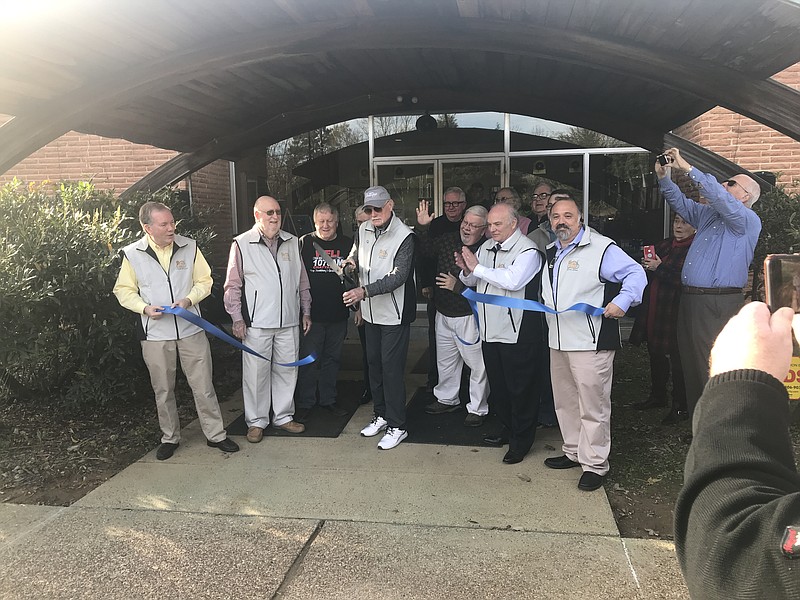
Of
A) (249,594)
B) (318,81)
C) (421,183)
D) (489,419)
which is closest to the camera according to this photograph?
(249,594)

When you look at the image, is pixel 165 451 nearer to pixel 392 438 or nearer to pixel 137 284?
pixel 137 284

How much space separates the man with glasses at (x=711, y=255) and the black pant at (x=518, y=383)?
48.6 inches

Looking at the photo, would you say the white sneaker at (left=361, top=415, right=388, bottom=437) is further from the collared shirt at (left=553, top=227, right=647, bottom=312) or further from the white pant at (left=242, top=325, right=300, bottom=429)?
the collared shirt at (left=553, top=227, right=647, bottom=312)

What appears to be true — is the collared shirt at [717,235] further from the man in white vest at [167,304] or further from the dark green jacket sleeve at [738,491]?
the man in white vest at [167,304]

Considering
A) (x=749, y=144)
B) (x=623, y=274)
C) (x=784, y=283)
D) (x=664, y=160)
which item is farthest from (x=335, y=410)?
(x=749, y=144)

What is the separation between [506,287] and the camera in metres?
3.81

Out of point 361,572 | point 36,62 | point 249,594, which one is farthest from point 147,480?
point 36,62

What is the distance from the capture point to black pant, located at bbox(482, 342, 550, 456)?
3.97 meters

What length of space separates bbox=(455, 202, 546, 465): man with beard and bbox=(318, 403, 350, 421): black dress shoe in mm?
1697

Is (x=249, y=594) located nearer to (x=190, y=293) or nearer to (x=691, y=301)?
(x=190, y=293)

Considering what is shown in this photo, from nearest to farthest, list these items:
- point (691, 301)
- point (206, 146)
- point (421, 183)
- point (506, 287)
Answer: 1. point (506, 287)
2. point (691, 301)
3. point (206, 146)
4. point (421, 183)

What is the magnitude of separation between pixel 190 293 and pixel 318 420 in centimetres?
167

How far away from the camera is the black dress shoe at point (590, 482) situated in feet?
11.8

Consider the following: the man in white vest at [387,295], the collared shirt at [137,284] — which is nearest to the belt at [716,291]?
the man in white vest at [387,295]
